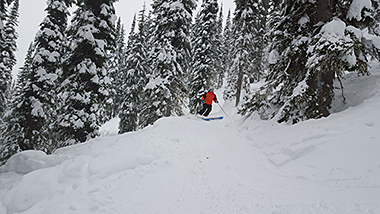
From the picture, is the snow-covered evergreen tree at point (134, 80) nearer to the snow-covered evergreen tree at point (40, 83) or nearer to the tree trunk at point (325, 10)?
the snow-covered evergreen tree at point (40, 83)

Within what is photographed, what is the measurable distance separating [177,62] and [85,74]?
7.60m

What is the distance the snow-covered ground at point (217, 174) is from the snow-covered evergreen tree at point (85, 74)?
393cm

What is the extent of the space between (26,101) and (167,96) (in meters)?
9.92

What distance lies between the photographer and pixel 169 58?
15.1m

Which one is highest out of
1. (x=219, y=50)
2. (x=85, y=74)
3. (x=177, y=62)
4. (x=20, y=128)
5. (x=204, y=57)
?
(x=219, y=50)

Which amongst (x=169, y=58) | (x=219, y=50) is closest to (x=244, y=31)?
(x=169, y=58)

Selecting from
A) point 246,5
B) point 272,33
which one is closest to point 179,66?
point 272,33

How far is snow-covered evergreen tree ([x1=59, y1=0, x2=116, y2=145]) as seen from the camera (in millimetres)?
10422

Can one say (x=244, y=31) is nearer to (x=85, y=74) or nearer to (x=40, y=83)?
(x=85, y=74)

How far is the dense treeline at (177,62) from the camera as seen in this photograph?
6.50m

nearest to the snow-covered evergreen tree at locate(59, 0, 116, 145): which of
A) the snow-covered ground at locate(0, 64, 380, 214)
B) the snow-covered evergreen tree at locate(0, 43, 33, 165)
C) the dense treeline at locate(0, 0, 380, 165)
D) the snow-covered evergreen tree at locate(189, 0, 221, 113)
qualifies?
the dense treeline at locate(0, 0, 380, 165)

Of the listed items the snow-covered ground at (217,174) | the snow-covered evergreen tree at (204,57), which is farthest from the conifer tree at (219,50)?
the snow-covered ground at (217,174)

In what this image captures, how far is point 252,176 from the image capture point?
16.6ft

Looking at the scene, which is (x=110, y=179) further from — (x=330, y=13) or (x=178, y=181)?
(x=330, y=13)
